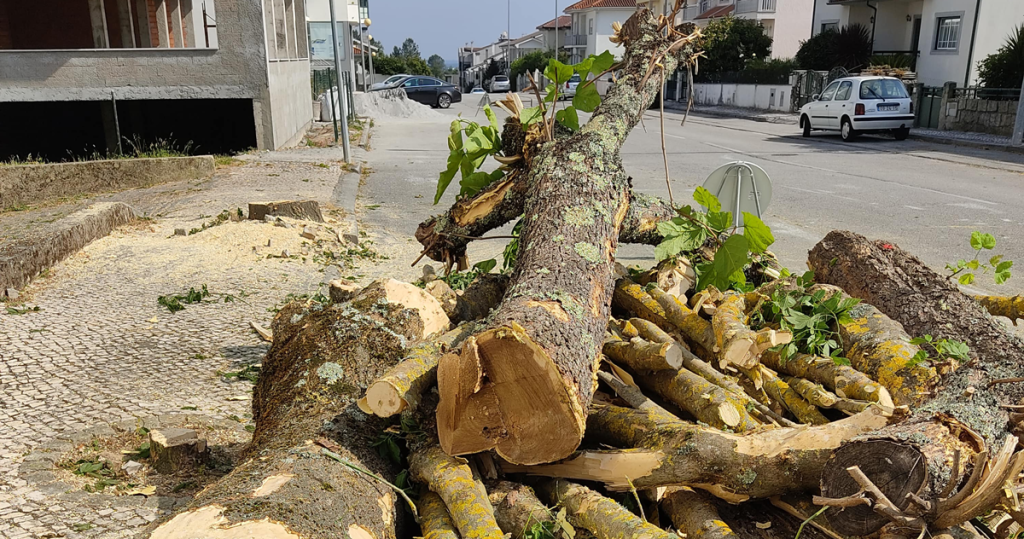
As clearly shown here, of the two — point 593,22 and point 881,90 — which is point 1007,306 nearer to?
point 881,90

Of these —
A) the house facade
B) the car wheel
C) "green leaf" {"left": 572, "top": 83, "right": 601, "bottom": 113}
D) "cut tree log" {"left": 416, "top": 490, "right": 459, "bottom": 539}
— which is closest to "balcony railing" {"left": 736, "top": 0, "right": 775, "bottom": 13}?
the car wheel

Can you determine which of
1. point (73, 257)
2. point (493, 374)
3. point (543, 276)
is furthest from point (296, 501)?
point (73, 257)

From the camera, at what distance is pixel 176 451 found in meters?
3.79

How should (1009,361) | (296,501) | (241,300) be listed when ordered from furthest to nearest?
(241,300)
(1009,361)
(296,501)

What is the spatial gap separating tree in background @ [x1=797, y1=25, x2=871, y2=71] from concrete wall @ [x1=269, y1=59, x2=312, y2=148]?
71.9 feet

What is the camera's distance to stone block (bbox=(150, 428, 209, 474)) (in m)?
→ 3.79

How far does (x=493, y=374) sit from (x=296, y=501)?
761 millimetres

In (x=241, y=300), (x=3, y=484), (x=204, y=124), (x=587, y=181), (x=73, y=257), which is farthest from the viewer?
(x=204, y=124)

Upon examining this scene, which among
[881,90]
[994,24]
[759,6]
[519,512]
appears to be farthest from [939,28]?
[519,512]

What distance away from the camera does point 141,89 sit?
16219mm

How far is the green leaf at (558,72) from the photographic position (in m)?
4.82

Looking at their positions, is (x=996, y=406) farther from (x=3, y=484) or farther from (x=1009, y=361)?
(x=3, y=484)

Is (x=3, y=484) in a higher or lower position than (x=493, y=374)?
lower

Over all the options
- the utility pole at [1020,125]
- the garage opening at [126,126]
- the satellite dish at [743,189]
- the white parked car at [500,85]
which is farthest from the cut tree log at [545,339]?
the white parked car at [500,85]
